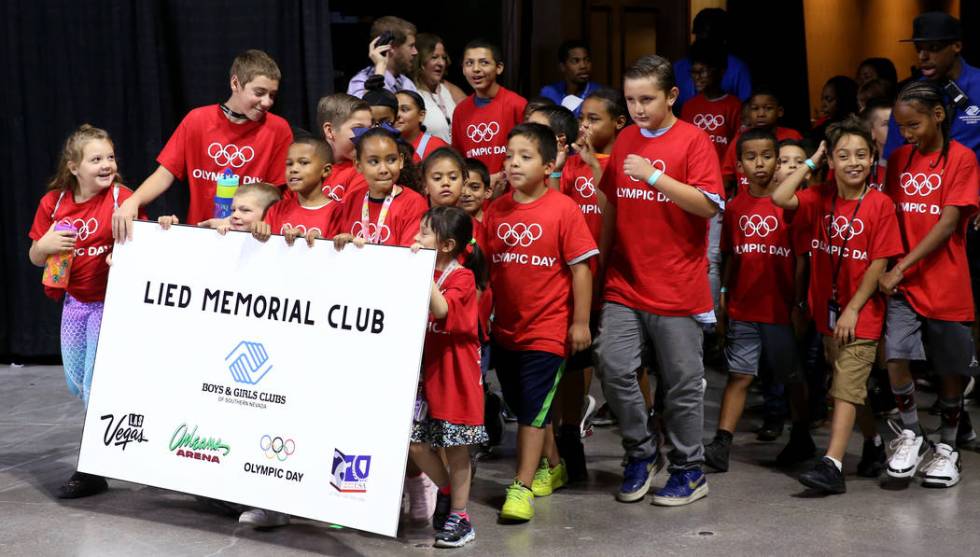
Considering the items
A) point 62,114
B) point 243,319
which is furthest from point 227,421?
point 62,114

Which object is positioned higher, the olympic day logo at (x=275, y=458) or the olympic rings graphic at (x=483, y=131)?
the olympic rings graphic at (x=483, y=131)

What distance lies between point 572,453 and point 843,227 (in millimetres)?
1541

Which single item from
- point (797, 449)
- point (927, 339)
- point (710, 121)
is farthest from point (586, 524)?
point (710, 121)

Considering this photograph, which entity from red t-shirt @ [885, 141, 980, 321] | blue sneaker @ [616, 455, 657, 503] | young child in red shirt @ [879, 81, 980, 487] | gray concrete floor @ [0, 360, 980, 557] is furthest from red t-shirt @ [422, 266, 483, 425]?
red t-shirt @ [885, 141, 980, 321]

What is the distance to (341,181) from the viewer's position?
5293 mm

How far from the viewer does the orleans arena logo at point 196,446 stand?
4.43m

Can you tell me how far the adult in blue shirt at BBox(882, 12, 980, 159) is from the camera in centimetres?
590

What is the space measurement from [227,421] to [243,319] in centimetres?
39

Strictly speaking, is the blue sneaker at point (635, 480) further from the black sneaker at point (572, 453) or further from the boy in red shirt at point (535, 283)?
the boy in red shirt at point (535, 283)

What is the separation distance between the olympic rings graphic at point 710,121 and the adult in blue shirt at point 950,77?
4.43 feet

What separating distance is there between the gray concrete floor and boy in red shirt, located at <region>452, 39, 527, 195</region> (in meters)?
1.83

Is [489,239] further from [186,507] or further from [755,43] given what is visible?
[755,43]

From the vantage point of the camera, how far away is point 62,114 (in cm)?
775

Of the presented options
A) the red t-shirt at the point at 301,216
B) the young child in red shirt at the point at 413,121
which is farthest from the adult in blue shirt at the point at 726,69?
the red t-shirt at the point at 301,216
